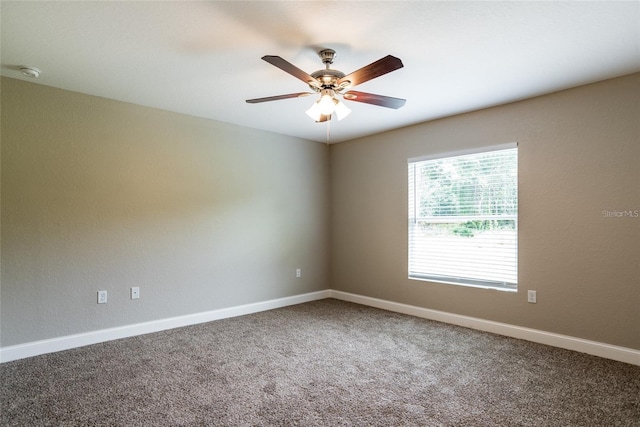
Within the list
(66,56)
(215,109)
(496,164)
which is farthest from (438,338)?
(66,56)

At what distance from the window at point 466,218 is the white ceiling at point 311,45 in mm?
746

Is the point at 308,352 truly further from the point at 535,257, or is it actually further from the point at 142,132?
the point at 142,132

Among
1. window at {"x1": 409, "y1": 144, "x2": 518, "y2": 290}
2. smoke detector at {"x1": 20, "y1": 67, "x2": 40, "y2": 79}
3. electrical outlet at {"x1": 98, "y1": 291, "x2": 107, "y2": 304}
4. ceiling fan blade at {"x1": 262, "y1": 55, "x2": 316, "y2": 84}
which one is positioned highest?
smoke detector at {"x1": 20, "y1": 67, "x2": 40, "y2": 79}

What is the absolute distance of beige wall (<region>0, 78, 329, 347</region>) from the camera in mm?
3080

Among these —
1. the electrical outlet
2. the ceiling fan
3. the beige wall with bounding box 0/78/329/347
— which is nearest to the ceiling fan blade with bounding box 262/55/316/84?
the ceiling fan

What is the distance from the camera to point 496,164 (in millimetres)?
3729

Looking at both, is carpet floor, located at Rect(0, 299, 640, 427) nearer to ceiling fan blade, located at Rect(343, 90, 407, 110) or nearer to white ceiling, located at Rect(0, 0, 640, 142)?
ceiling fan blade, located at Rect(343, 90, 407, 110)

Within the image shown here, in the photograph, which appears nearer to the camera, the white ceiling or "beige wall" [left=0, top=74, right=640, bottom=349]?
the white ceiling

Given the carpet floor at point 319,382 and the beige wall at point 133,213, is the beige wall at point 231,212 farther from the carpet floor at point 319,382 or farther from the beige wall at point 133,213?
the carpet floor at point 319,382

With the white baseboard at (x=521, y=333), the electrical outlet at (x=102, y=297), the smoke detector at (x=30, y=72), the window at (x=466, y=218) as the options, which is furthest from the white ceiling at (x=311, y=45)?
the white baseboard at (x=521, y=333)

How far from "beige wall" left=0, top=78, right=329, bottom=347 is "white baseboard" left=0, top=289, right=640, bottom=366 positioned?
0.25 ft

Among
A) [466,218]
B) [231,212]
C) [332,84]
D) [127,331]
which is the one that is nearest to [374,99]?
[332,84]

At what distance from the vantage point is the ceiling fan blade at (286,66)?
2.01 m

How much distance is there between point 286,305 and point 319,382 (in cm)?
236
